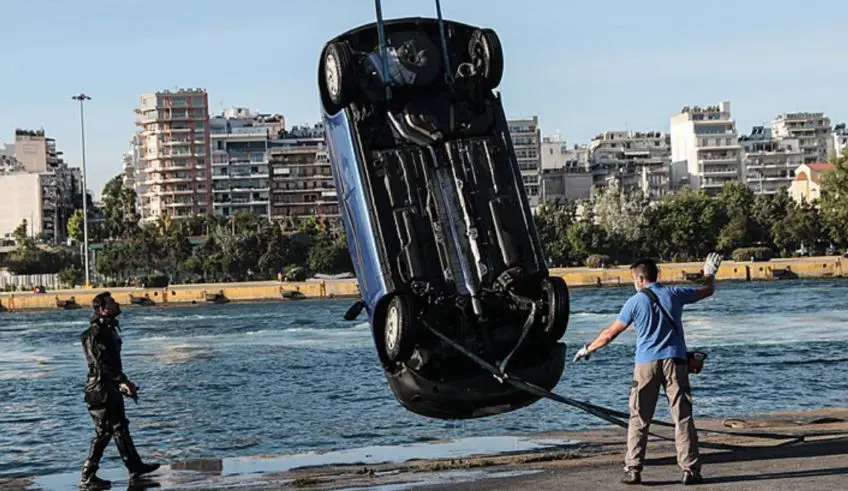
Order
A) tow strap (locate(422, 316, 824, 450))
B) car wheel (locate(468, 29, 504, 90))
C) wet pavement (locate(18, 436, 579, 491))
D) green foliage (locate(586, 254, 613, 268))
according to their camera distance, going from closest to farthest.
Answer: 1. wet pavement (locate(18, 436, 579, 491))
2. tow strap (locate(422, 316, 824, 450))
3. car wheel (locate(468, 29, 504, 90))
4. green foliage (locate(586, 254, 613, 268))

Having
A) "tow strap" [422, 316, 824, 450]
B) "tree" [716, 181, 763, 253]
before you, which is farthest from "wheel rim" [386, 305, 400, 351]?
"tree" [716, 181, 763, 253]

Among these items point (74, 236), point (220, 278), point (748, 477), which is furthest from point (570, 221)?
point (748, 477)

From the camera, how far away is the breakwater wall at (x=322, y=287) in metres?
113

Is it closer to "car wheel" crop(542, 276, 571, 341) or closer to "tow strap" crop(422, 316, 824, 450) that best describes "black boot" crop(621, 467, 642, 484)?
"tow strap" crop(422, 316, 824, 450)

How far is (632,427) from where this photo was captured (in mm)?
12719

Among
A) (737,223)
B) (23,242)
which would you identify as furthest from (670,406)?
(23,242)

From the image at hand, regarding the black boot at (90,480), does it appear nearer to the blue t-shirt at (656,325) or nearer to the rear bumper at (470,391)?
the rear bumper at (470,391)

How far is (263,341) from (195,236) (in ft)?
339

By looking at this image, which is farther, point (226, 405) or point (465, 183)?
point (226, 405)

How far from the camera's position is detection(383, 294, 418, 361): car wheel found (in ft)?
49.6

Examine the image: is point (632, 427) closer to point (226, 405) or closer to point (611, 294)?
point (226, 405)

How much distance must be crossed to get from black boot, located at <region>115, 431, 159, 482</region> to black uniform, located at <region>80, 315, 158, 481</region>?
2 centimetres

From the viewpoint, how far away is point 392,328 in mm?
15359

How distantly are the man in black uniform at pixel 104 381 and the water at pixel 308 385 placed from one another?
4789 millimetres
